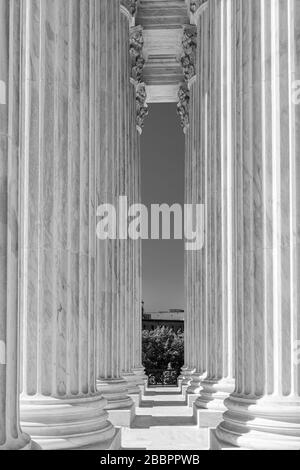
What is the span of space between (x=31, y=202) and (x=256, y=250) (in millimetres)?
35249

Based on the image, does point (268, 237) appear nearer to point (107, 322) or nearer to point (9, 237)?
point (9, 237)

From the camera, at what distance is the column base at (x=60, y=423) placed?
344 feet

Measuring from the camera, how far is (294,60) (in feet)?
325

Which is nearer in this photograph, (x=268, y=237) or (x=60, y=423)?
(x=268, y=237)

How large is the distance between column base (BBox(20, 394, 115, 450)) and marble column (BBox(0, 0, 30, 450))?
25.8 meters

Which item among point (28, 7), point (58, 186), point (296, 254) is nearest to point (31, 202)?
point (58, 186)

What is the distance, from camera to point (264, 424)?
95438 millimetres

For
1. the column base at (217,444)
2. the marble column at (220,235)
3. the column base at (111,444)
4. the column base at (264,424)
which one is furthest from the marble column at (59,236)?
the marble column at (220,235)

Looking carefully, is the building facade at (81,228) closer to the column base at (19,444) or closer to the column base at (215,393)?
the column base at (19,444)

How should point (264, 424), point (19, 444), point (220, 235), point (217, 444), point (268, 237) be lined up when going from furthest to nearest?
point (220, 235), point (217, 444), point (268, 237), point (264, 424), point (19, 444)

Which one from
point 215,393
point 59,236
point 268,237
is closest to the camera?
point 268,237

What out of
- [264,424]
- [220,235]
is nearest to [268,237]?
[264,424]

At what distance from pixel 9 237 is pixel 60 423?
1591 inches
